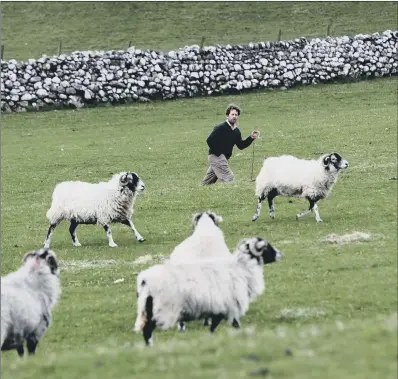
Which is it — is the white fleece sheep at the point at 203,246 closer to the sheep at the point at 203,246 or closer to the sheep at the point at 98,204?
the sheep at the point at 203,246

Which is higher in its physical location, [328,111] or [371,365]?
[328,111]

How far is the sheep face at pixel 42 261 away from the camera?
12.3 metres

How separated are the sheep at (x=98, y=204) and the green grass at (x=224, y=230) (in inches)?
19.1

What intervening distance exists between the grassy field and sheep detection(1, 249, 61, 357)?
38 cm

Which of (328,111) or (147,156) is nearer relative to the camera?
(147,156)

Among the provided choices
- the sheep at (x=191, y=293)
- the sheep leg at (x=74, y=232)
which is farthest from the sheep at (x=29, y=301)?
the sheep leg at (x=74, y=232)

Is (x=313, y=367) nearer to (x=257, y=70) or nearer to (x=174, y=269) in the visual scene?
(x=174, y=269)

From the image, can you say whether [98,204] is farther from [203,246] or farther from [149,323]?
[149,323]

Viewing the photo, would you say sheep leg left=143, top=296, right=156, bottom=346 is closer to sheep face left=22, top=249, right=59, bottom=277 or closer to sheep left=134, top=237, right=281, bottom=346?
sheep left=134, top=237, right=281, bottom=346

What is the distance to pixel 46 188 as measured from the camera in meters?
27.2

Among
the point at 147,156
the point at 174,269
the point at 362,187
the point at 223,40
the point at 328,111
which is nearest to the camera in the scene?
the point at 174,269

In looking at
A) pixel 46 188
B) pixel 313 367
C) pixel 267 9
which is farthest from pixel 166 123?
pixel 313 367

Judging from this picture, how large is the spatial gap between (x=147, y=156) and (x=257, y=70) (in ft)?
46.1

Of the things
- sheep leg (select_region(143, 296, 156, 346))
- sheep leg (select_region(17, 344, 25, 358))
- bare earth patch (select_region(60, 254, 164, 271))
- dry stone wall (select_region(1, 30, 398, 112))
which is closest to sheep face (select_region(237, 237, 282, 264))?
sheep leg (select_region(143, 296, 156, 346))
